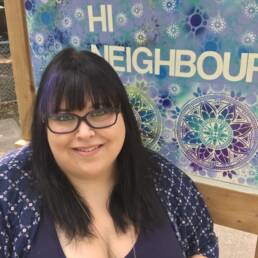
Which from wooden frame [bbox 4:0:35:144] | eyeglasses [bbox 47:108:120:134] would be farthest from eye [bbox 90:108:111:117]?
wooden frame [bbox 4:0:35:144]

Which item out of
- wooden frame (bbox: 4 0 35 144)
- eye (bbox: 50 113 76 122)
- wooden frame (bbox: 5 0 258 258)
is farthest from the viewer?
wooden frame (bbox: 4 0 35 144)

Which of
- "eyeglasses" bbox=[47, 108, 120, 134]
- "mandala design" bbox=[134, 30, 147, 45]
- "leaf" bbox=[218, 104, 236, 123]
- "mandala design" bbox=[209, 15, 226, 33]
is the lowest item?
"leaf" bbox=[218, 104, 236, 123]

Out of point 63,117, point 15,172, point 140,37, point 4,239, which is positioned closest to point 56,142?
point 63,117

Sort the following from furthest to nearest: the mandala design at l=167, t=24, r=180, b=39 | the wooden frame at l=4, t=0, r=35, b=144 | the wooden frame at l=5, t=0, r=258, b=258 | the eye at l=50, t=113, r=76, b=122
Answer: the wooden frame at l=4, t=0, r=35, b=144 → the wooden frame at l=5, t=0, r=258, b=258 → the mandala design at l=167, t=24, r=180, b=39 → the eye at l=50, t=113, r=76, b=122

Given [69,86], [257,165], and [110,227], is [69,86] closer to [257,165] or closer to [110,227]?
[110,227]

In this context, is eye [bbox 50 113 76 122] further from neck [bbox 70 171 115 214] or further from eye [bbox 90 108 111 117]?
neck [bbox 70 171 115 214]

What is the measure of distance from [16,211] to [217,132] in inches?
24.5

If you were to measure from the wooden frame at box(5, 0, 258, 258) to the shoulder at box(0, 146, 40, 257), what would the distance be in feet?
A: 0.91

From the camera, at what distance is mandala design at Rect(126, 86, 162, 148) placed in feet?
4.07

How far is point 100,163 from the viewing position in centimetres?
107

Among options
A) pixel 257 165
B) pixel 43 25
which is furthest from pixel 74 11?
pixel 257 165

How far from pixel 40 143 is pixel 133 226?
0.37 m

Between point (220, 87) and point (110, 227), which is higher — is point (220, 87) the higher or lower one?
the higher one

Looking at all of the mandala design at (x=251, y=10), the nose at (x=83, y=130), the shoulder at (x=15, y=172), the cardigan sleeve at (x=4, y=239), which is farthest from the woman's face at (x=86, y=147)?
the mandala design at (x=251, y=10)
